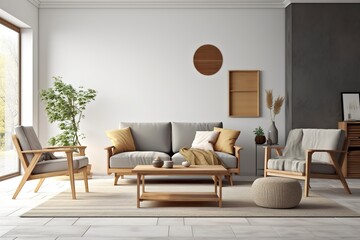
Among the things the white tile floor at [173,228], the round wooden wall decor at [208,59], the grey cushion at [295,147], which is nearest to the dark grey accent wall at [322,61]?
the grey cushion at [295,147]

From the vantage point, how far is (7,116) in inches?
306

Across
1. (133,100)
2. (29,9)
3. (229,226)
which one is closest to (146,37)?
(133,100)

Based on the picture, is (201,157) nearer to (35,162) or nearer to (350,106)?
(35,162)

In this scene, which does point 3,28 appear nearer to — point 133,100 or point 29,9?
point 29,9

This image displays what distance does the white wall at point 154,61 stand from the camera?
859cm

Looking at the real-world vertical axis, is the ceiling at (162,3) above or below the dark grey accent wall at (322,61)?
above

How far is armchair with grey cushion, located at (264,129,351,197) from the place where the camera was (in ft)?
20.3

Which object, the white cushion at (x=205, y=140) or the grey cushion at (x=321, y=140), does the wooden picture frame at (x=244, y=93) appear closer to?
the white cushion at (x=205, y=140)

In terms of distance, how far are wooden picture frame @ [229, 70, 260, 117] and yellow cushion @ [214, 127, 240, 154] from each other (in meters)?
0.94

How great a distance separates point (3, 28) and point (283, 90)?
4625 millimetres

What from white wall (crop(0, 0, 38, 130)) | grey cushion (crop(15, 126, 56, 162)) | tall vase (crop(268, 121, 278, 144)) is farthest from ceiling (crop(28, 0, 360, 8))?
grey cushion (crop(15, 126, 56, 162))

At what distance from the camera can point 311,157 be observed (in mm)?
6172

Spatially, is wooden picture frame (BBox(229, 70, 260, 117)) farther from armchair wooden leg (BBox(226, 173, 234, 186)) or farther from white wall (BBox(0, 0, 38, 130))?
white wall (BBox(0, 0, 38, 130))

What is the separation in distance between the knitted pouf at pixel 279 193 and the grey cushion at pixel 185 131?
2.89 metres
